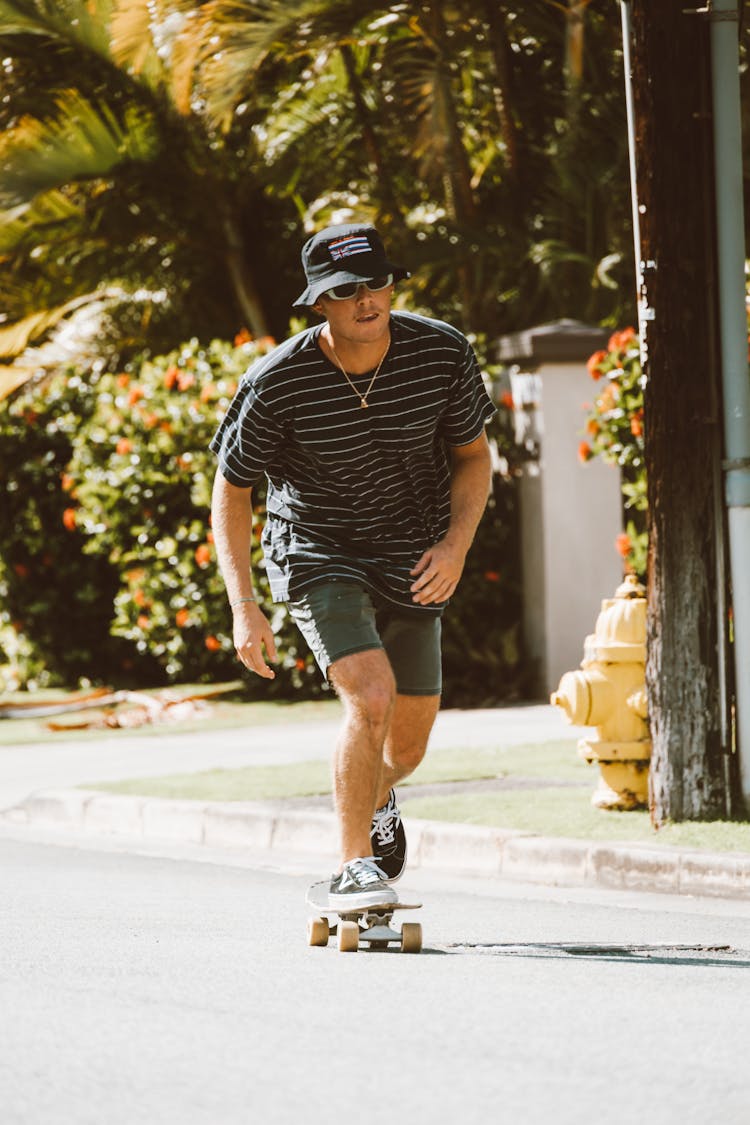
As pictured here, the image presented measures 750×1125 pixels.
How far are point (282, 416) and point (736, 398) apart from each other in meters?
2.54

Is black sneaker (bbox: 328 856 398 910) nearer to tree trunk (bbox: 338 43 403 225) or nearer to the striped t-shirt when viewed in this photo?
the striped t-shirt

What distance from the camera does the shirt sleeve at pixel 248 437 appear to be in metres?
5.64

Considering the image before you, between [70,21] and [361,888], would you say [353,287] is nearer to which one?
[361,888]

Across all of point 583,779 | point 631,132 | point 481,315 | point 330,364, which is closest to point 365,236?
point 330,364

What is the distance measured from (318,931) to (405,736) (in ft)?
2.34

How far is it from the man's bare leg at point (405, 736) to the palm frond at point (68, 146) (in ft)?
36.1

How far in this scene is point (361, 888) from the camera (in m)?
5.48

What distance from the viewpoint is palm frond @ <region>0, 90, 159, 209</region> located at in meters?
16.0

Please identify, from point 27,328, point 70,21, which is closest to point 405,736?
point 70,21

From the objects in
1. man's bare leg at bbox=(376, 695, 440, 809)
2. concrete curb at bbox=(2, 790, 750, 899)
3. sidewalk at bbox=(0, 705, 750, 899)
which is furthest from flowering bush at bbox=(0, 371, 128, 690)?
man's bare leg at bbox=(376, 695, 440, 809)

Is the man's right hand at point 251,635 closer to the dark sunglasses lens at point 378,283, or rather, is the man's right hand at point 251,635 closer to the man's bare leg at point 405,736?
the man's bare leg at point 405,736

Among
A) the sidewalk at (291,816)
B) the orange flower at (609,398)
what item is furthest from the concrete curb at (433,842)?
the orange flower at (609,398)

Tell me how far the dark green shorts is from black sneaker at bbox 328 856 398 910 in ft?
1.83

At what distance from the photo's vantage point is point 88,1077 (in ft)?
13.0
